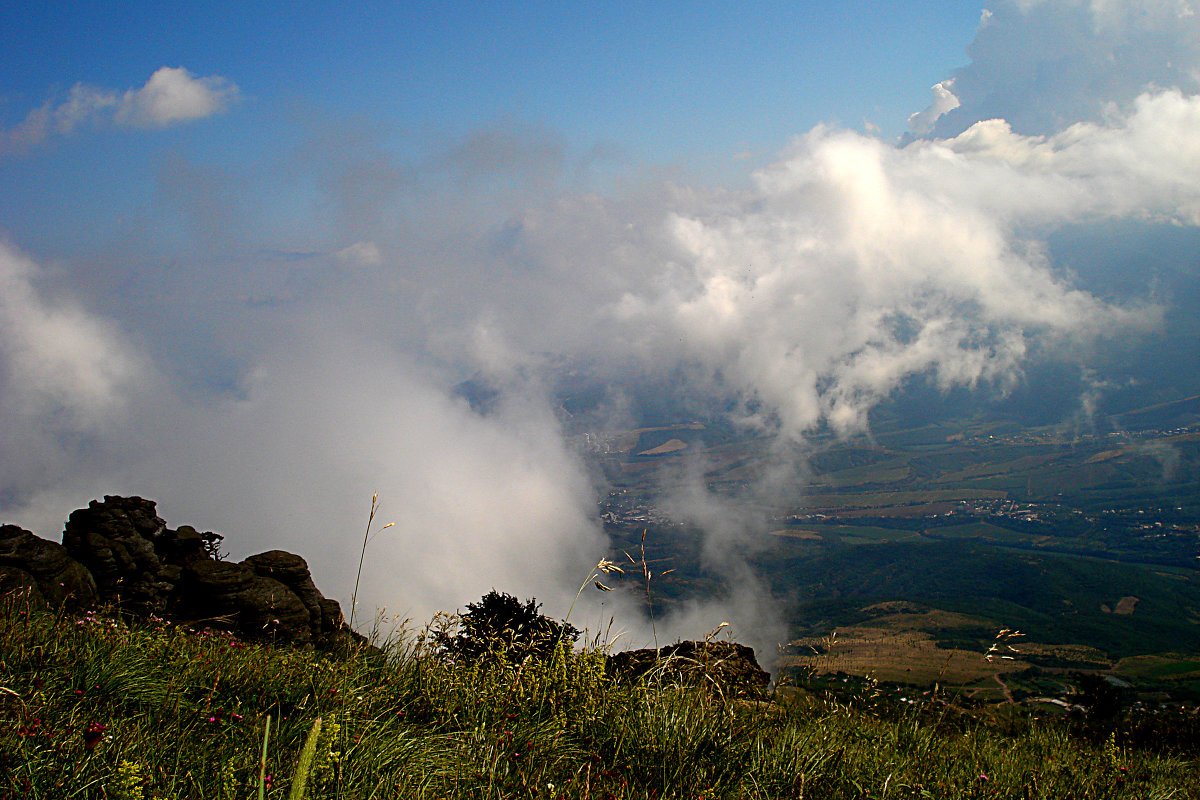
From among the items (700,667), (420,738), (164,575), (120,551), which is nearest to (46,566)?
(120,551)

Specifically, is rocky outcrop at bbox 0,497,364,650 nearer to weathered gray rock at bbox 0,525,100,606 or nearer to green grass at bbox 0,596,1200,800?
weathered gray rock at bbox 0,525,100,606

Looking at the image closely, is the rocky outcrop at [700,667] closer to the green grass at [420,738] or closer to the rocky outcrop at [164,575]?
the green grass at [420,738]

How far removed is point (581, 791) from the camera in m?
3.79

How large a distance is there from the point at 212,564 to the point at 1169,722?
1849cm

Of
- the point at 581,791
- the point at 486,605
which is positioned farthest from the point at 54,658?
the point at 486,605

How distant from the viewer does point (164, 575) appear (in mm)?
13984

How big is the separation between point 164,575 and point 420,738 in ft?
42.3

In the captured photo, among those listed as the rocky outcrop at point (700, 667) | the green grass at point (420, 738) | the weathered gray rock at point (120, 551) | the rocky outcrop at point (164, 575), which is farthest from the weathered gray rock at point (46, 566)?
the rocky outcrop at point (700, 667)

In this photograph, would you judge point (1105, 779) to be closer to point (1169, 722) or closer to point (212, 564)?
point (1169, 722)

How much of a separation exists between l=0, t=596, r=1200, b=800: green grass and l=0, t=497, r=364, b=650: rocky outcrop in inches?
263

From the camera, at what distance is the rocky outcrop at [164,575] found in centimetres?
1177

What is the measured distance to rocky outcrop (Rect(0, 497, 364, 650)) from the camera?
38.6 feet

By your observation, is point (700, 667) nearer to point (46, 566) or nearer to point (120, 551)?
point (46, 566)

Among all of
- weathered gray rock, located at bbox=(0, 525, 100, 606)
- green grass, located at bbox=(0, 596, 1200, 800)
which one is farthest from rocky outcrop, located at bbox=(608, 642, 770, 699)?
weathered gray rock, located at bbox=(0, 525, 100, 606)
